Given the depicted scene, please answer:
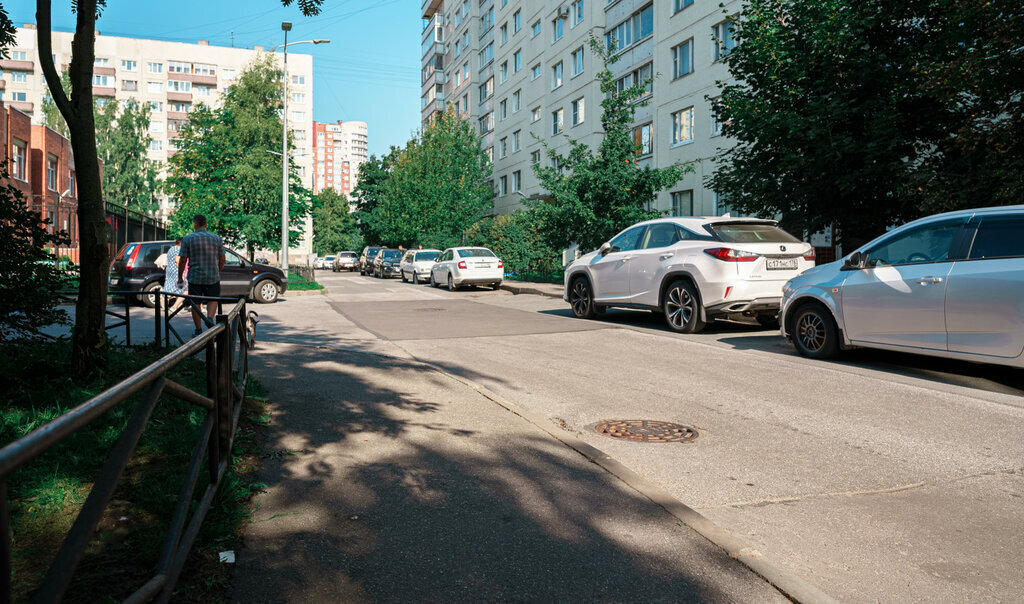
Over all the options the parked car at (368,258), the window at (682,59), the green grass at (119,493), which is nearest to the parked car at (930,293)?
the green grass at (119,493)

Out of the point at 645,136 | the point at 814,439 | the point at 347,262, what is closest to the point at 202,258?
the point at 814,439

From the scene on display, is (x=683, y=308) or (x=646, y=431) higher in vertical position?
(x=683, y=308)

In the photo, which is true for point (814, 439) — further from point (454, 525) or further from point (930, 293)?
point (930, 293)

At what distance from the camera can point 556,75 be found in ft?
144

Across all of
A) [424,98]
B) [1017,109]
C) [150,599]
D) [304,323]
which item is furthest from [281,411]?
[424,98]

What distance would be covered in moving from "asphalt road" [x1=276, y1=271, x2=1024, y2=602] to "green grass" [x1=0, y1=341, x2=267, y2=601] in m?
2.37

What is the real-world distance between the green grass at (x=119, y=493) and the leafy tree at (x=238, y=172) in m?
30.8

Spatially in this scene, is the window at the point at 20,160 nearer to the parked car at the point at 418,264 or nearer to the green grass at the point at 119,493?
the parked car at the point at 418,264

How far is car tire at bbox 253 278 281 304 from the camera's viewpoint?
803 inches

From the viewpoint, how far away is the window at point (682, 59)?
30047mm

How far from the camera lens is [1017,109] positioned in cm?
1098

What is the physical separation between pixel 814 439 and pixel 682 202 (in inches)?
1032

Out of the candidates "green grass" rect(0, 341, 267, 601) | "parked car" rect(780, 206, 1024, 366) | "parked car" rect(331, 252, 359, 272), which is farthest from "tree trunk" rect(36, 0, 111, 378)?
"parked car" rect(331, 252, 359, 272)

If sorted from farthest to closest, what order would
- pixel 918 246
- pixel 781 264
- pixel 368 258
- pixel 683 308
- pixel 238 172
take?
pixel 368 258
pixel 238 172
pixel 683 308
pixel 781 264
pixel 918 246
